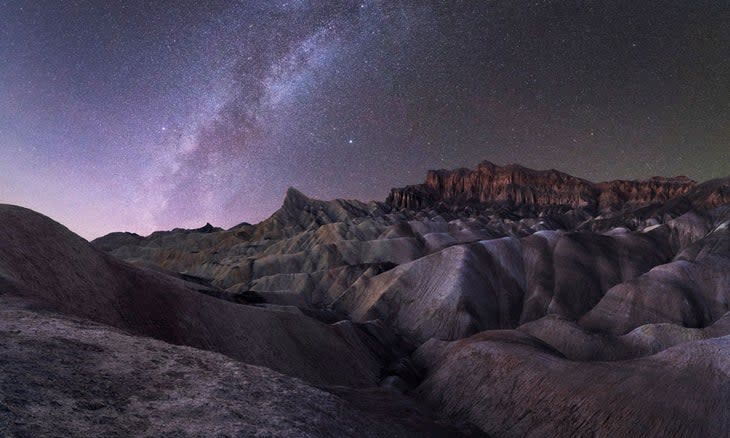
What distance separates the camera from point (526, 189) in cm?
17862

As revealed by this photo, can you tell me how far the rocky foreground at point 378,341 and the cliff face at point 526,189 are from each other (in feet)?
299

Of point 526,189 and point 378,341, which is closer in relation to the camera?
point 378,341

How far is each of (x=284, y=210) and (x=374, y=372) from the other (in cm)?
9772

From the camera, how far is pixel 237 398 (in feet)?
28.9

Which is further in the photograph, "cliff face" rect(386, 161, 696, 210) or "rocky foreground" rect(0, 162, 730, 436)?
"cliff face" rect(386, 161, 696, 210)

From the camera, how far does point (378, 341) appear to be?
121 ft

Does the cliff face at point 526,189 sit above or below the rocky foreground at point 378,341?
above

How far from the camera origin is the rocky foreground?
8164 millimetres

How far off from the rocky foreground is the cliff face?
9116 cm

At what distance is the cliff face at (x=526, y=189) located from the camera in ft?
550

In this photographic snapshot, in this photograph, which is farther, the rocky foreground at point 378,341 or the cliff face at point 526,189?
the cliff face at point 526,189

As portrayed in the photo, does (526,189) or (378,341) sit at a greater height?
(526,189)

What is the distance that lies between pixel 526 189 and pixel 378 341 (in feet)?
507

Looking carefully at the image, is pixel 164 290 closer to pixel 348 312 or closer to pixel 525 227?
pixel 348 312
